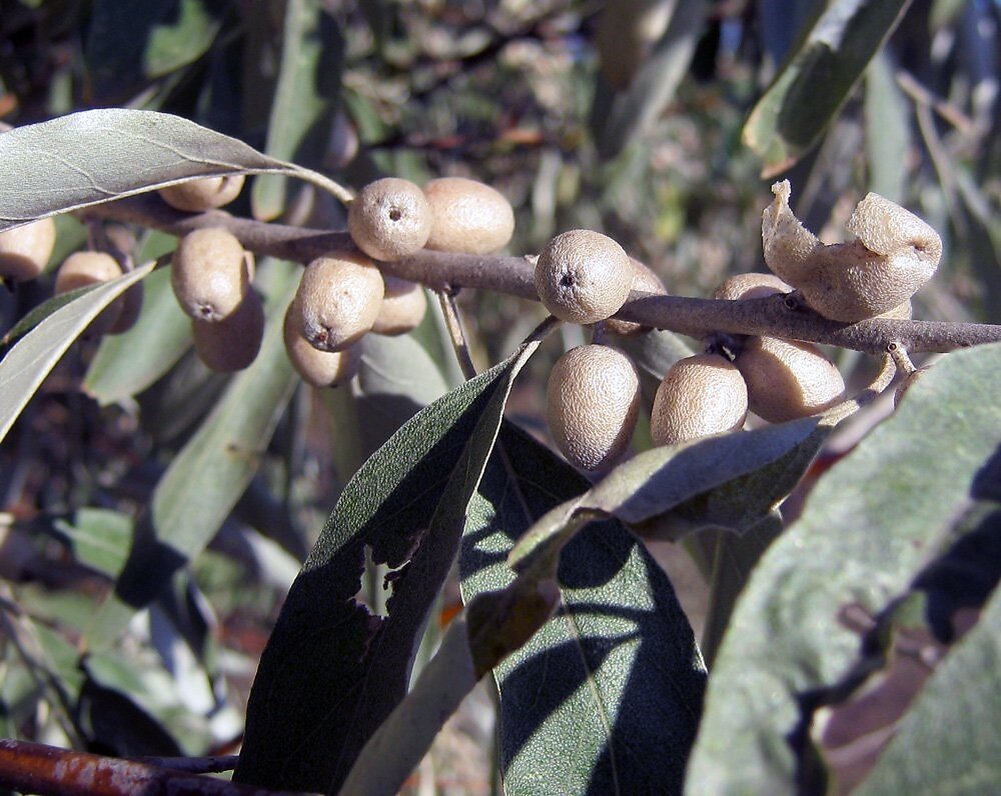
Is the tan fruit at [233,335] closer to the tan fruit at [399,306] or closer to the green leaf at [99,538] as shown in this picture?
the tan fruit at [399,306]

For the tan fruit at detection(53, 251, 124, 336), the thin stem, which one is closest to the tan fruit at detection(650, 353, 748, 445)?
the thin stem

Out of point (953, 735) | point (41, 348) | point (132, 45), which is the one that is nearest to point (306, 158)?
point (132, 45)

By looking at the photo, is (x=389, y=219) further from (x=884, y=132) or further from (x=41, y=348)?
(x=884, y=132)

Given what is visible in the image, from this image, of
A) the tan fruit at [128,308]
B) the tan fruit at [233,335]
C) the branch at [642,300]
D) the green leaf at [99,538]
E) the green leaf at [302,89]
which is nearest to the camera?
the branch at [642,300]

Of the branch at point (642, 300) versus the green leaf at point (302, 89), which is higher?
the branch at point (642, 300)

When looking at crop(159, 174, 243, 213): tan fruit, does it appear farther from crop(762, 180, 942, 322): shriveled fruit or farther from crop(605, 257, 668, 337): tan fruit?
crop(762, 180, 942, 322): shriveled fruit

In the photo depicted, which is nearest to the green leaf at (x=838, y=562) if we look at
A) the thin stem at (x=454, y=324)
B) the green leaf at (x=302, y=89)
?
the thin stem at (x=454, y=324)

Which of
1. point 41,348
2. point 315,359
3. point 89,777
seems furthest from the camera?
point 315,359
